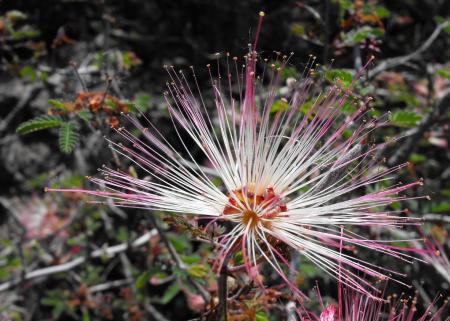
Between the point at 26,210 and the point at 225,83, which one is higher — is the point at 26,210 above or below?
below

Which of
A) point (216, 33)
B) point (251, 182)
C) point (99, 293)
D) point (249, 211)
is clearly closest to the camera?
point (249, 211)

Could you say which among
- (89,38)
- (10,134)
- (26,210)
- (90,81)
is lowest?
(26,210)

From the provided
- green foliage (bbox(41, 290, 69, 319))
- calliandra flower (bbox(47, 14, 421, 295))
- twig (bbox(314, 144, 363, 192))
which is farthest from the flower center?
green foliage (bbox(41, 290, 69, 319))

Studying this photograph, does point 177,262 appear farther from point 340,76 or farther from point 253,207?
point 340,76

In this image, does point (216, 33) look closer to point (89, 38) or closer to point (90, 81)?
point (89, 38)

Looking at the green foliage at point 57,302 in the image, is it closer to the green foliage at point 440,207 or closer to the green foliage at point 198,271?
the green foliage at point 198,271

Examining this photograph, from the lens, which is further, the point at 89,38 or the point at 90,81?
the point at 89,38

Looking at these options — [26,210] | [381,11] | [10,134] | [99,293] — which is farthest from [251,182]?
[10,134]

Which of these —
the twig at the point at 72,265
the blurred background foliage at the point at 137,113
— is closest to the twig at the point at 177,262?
the blurred background foliage at the point at 137,113
